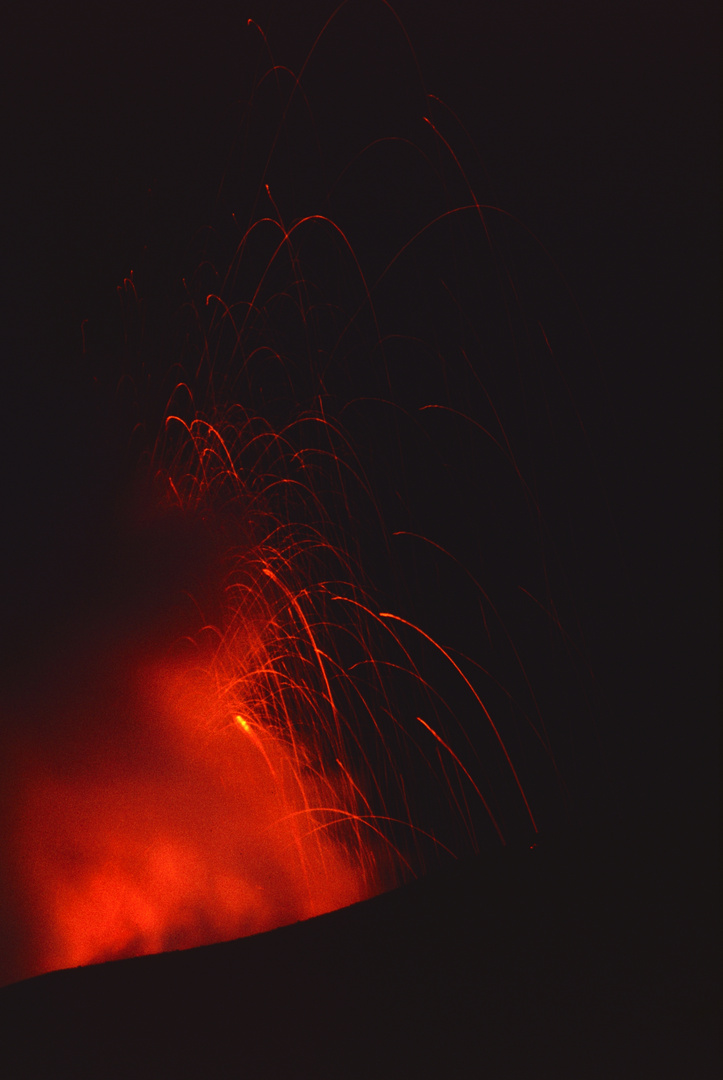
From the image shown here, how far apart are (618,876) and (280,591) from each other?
6435 mm

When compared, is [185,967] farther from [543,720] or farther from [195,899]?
[195,899]

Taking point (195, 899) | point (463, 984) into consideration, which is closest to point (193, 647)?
point (195, 899)

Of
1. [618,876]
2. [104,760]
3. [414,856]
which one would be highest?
[104,760]

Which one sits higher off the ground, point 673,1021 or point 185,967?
point 185,967

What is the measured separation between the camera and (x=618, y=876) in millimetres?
4023

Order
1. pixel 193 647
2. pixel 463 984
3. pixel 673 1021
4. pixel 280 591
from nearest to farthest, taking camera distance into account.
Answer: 1. pixel 673 1021
2. pixel 463 984
3. pixel 280 591
4. pixel 193 647

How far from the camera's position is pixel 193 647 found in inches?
481

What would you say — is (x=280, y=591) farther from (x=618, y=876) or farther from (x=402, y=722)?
(x=618, y=876)

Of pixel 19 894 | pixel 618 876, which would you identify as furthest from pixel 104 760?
pixel 618 876

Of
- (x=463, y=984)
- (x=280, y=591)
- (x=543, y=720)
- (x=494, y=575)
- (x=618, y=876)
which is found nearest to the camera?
(x=463, y=984)

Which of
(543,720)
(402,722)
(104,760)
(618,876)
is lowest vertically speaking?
(618,876)

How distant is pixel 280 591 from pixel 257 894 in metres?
3.90

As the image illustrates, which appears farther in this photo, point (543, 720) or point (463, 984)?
point (543, 720)

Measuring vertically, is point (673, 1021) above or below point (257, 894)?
below
